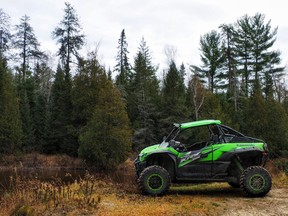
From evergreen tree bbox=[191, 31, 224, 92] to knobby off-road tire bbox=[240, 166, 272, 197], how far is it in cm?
3766

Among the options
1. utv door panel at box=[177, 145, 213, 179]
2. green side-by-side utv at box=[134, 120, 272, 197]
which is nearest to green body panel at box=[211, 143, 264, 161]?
green side-by-side utv at box=[134, 120, 272, 197]

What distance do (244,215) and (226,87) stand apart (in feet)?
130

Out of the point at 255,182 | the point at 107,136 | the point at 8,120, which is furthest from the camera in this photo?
the point at 8,120

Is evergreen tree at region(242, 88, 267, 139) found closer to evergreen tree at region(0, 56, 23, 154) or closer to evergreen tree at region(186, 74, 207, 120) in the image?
evergreen tree at region(186, 74, 207, 120)

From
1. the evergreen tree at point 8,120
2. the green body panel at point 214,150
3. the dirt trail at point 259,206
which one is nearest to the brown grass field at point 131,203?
the dirt trail at point 259,206

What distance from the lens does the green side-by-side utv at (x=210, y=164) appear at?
29.8 feet

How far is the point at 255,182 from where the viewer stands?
9.09 metres

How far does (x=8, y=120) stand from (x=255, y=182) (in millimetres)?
33248

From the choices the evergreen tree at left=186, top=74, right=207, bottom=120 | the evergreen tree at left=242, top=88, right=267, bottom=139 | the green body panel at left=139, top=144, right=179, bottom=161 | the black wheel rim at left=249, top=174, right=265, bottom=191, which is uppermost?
the evergreen tree at left=186, top=74, right=207, bottom=120

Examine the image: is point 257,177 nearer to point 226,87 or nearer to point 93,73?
point 93,73

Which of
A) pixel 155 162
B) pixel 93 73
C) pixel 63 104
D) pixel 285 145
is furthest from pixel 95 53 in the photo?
pixel 155 162

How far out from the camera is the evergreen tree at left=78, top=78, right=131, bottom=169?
30.4 meters

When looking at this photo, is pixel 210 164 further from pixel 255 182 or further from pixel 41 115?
pixel 41 115

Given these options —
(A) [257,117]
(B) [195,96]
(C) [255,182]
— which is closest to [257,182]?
(C) [255,182]
